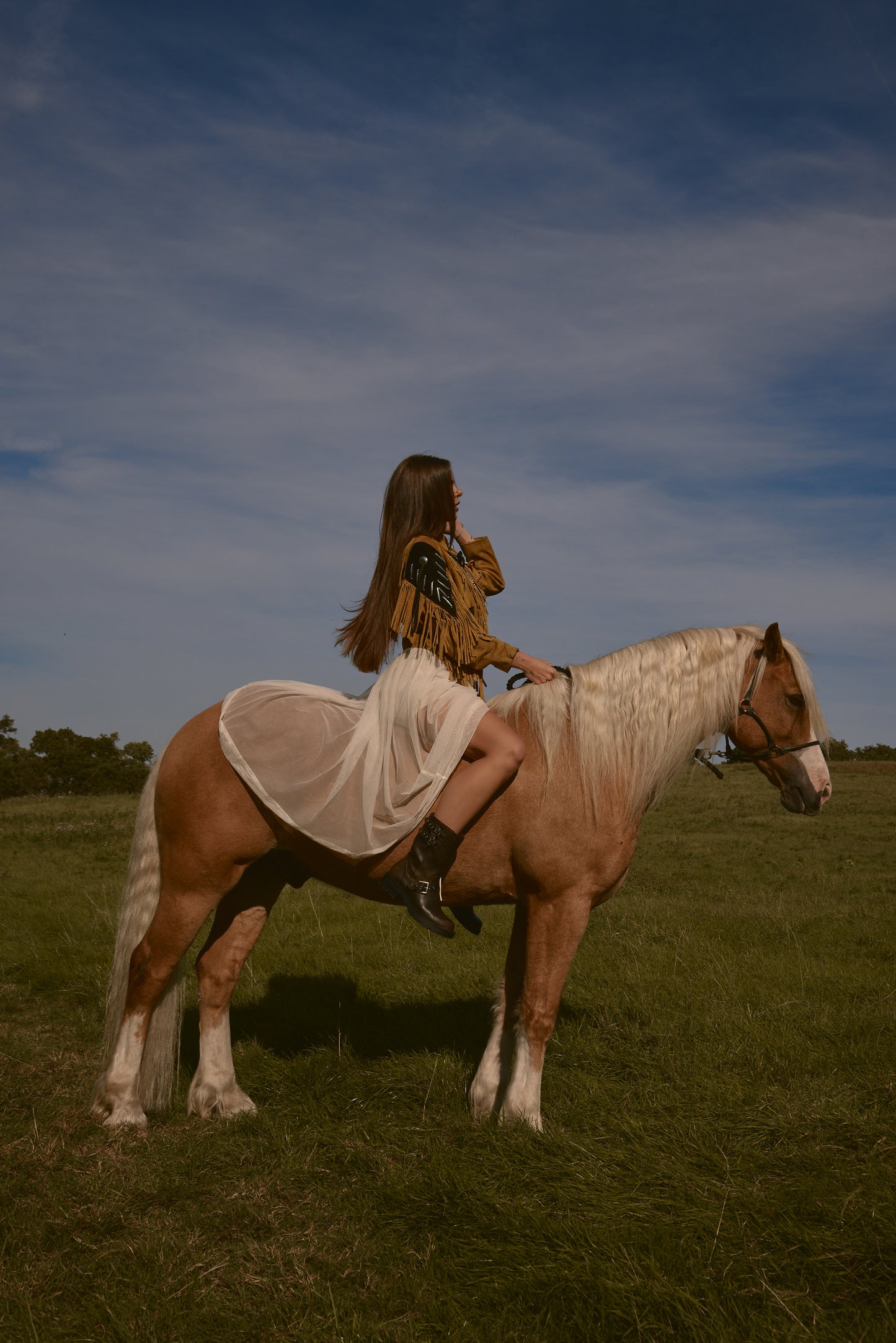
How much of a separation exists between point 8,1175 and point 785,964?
4.96 meters

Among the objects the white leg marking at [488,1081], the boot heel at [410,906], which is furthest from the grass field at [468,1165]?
the boot heel at [410,906]

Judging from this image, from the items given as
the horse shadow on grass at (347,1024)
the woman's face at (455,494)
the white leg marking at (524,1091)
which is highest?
the woman's face at (455,494)

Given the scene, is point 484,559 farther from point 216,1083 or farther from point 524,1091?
point 216,1083

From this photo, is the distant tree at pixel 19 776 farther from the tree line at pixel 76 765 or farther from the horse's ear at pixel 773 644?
the horse's ear at pixel 773 644

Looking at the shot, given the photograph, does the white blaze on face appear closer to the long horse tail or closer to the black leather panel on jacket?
the black leather panel on jacket

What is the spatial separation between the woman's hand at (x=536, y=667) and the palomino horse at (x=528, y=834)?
0.19ft

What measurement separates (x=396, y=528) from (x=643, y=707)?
1.48 meters

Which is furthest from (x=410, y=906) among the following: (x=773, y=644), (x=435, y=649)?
(x=773, y=644)

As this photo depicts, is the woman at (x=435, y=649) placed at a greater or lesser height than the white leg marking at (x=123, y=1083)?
greater

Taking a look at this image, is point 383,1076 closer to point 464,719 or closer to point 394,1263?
point 394,1263

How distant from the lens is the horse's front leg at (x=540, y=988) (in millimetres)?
3869

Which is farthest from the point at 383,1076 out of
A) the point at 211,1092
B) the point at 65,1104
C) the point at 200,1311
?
the point at 200,1311

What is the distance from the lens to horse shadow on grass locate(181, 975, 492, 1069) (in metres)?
5.07

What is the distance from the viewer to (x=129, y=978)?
4336 millimetres
